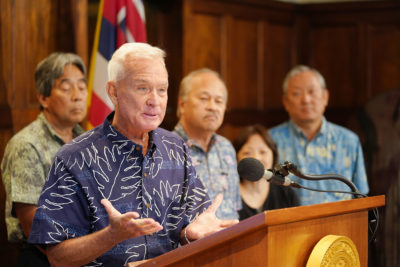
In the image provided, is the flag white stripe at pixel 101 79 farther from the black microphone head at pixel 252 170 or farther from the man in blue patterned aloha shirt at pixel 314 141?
the black microphone head at pixel 252 170

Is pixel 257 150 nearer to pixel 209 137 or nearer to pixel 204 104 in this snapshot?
pixel 209 137

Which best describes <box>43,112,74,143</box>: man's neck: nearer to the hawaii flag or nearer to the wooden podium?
the hawaii flag

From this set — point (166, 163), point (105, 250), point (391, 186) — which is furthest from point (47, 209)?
point (391, 186)

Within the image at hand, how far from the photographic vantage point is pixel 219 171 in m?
3.30

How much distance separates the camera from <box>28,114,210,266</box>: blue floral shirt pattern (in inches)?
77.3

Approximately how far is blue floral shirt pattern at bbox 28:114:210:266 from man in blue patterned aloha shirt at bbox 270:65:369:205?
1908 millimetres

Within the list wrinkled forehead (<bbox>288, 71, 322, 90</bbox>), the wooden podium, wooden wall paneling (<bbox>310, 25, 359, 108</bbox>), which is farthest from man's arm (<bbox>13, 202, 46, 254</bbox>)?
wooden wall paneling (<bbox>310, 25, 359, 108</bbox>)

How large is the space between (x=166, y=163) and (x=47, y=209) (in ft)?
1.51

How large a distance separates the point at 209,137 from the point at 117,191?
137cm

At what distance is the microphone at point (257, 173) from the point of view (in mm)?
1946

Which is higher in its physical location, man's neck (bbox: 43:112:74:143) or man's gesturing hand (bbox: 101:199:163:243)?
man's neck (bbox: 43:112:74:143)

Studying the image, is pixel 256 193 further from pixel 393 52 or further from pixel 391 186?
pixel 393 52

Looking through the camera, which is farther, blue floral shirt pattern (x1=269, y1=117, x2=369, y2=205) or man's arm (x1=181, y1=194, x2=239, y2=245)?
blue floral shirt pattern (x1=269, y1=117, x2=369, y2=205)

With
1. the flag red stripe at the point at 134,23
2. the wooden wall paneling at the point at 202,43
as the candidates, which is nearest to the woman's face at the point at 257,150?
the flag red stripe at the point at 134,23
